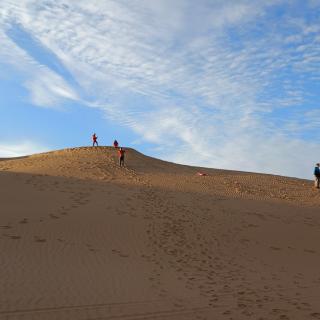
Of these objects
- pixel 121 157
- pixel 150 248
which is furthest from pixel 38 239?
pixel 121 157

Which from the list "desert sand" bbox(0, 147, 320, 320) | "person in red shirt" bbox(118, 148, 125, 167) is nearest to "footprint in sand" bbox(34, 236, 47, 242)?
"desert sand" bbox(0, 147, 320, 320)

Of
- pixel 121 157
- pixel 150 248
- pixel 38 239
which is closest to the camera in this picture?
pixel 38 239

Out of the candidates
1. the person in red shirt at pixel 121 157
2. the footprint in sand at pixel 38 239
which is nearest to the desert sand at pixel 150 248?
the footprint in sand at pixel 38 239

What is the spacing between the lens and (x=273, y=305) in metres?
8.54

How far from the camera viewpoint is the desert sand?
807 cm

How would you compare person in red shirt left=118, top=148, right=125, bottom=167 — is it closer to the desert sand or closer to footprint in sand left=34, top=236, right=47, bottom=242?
the desert sand

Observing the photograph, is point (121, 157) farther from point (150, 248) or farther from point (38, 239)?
point (38, 239)

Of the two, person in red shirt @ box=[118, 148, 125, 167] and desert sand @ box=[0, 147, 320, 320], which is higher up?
person in red shirt @ box=[118, 148, 125, 167]

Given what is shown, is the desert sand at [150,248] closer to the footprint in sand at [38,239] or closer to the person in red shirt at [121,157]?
the footprint in sand at [38,239]

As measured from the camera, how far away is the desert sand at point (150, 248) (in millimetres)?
8070

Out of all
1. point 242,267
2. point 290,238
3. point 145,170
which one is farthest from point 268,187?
point 242,267

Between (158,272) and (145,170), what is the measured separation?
17698 mm

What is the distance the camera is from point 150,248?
1294 cm

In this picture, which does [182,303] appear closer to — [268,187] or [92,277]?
[92,277]
